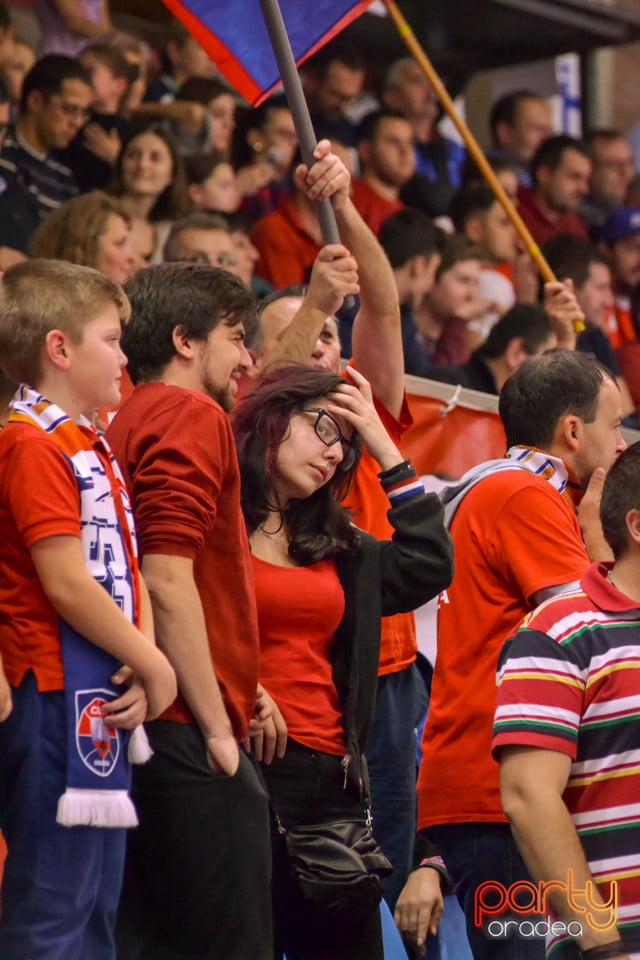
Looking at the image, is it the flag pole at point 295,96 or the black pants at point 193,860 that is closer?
the black pants at point 193,860

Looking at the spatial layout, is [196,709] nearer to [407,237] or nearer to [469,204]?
[407,237]

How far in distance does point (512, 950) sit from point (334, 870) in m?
0.52

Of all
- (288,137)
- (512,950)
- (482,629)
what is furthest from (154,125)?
(512,950)

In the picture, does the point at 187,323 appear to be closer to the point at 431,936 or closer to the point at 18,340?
the point at 18,340

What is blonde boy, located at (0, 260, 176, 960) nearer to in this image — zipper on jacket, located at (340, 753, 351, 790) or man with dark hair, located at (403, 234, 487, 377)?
zipper on jacket, located at (340, 753, 351, 790)

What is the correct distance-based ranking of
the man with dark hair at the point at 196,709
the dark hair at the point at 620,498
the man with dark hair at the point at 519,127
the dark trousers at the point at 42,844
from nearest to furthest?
the dark trousers at the point at 42,844 → the man with dark hair at the point at 196,709 → the dark hair at the point at 620,498 → the man with dark hair at the point at 519,127

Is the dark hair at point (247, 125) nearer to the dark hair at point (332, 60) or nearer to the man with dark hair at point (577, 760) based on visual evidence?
the dark hair at point (332, 60)

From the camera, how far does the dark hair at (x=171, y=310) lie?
3.01 metres

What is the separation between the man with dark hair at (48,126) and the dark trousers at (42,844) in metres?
4.08

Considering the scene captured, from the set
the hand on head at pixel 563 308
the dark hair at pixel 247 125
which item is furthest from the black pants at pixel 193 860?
the dark hair at pixel 247 125

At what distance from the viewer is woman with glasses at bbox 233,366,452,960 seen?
3.04 metres

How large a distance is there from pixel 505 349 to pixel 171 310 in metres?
3.54

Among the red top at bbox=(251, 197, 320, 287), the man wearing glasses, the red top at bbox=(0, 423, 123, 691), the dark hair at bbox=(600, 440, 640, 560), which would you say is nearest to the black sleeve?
the dark hair at bbox=(600, 440, 640, 560)

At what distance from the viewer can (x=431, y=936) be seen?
386 centimetres
